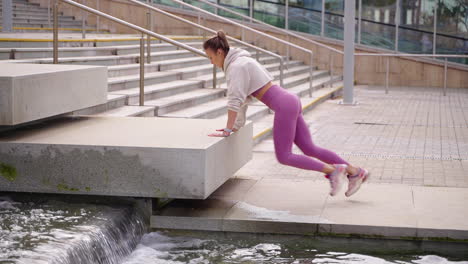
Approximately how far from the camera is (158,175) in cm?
608

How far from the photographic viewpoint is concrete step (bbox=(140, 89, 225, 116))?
34.1ft

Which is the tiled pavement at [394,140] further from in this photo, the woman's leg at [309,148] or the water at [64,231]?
the water at [64,231]

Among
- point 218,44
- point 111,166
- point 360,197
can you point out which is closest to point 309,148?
point 360,197

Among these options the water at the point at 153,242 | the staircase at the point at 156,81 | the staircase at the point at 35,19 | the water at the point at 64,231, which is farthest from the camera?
the staircase at the point at 35,19

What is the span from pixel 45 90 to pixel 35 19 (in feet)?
→ 41.3

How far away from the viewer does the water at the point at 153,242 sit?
5277 millimetres

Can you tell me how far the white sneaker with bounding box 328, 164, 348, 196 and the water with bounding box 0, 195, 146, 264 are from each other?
174cm

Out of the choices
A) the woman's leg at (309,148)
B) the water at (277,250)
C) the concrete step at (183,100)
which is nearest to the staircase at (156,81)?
the concrete step at (183,100)

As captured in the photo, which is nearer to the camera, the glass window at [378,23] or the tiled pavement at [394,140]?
the tiled pavement at [394,140]

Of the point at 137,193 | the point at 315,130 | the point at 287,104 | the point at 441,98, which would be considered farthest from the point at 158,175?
the point at 441,98

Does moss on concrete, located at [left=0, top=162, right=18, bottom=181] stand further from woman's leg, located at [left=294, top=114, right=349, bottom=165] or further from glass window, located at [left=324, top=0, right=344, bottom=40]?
glass window, located at [left=324, top=0, right=344, bottom=40]

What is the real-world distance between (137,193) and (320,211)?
1573mm

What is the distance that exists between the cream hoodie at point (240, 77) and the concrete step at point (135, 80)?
Answer: 4.38 metres

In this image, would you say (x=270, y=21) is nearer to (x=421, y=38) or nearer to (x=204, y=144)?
(x=421, y=38)
